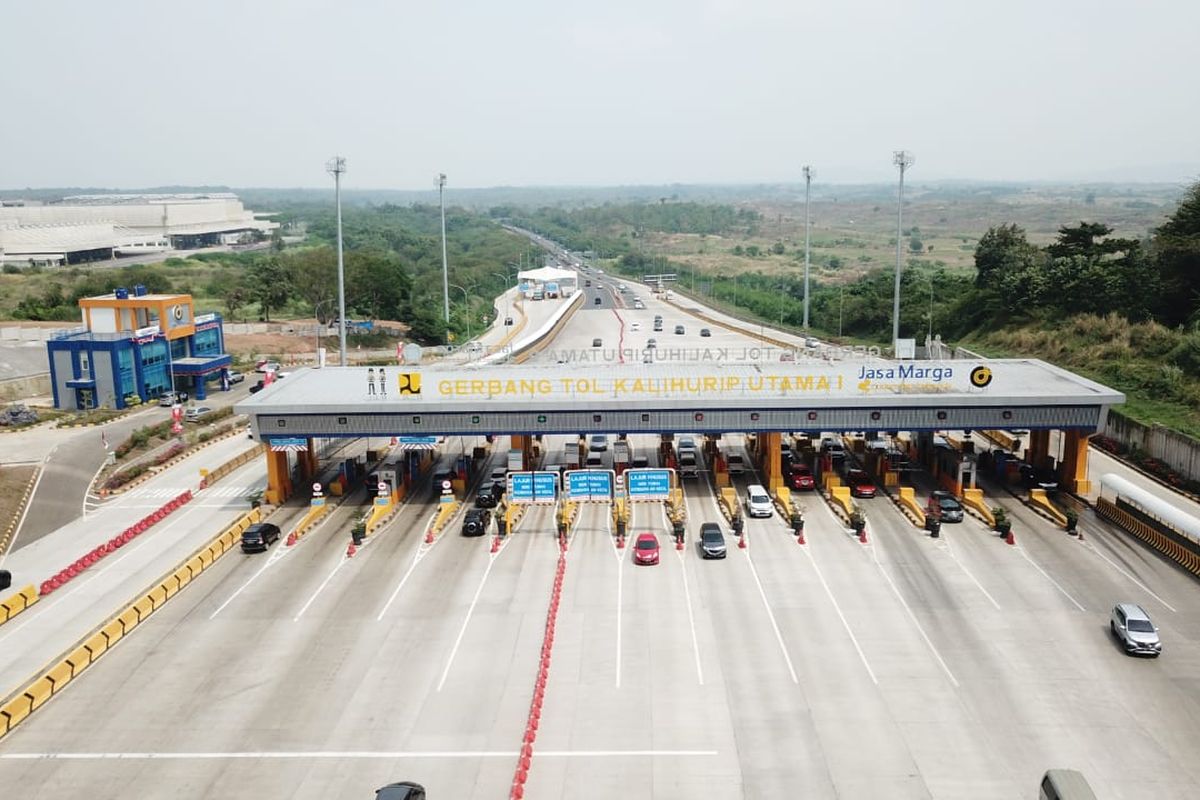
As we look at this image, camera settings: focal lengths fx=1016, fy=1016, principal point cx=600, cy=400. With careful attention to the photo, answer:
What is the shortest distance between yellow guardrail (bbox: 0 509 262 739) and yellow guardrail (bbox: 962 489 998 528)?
33122 mm

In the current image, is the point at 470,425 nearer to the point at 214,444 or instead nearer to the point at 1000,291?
the point at 214,444

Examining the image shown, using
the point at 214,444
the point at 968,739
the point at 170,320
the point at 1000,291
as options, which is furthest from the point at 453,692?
the point at 1000,291

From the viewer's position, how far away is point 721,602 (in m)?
36.7

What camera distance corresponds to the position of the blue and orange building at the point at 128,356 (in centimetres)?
7338

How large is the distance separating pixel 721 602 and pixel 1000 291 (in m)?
65.6

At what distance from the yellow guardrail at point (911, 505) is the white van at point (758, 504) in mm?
6114

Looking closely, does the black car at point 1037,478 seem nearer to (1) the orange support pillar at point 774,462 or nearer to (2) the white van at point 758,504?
(1) the orange support pillar at point 774,462

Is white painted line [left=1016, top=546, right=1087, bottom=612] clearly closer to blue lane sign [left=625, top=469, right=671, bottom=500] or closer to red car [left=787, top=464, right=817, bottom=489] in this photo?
red car [left=787, top=464, right=817, bottom=489]

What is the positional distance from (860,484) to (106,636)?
33.6 m

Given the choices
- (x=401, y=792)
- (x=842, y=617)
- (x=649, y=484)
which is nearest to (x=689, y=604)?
(x=842, y=617)

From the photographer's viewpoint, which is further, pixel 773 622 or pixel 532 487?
pixel 532 487

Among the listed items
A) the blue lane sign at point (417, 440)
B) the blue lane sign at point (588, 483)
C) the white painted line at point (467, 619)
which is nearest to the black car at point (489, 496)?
the blue lane sign at point (417, 440)

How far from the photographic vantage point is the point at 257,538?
141 feet

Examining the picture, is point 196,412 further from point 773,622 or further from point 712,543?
point 773,622
